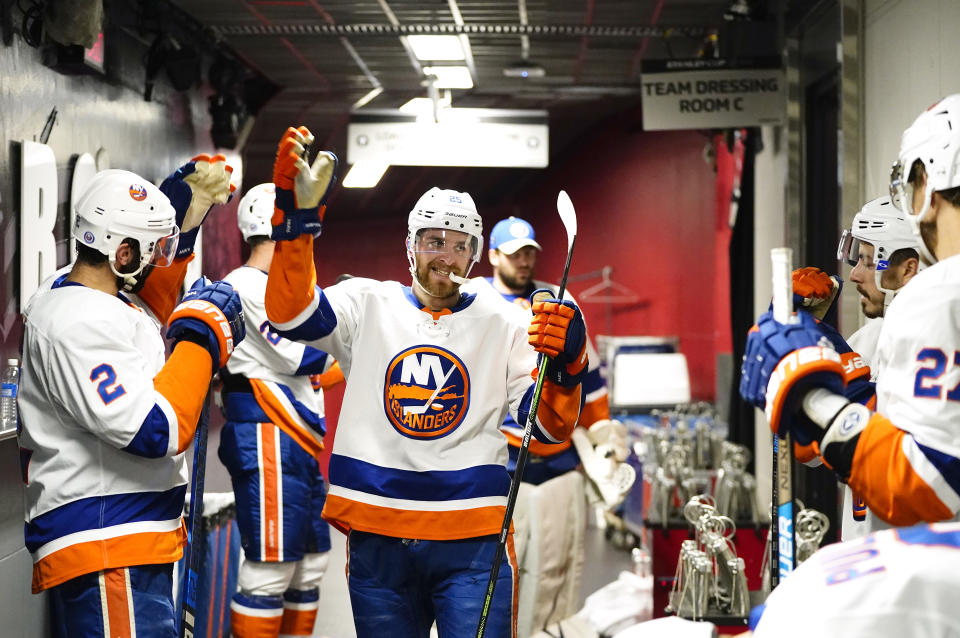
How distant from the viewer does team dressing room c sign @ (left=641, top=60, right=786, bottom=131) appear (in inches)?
211

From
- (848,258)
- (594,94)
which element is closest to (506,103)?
(594,94)

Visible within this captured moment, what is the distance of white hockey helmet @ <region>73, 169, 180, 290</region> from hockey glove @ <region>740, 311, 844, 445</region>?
1536 millimetres

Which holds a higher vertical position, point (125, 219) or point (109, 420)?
point (125, 219)

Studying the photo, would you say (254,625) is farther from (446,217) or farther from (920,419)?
(920,419)

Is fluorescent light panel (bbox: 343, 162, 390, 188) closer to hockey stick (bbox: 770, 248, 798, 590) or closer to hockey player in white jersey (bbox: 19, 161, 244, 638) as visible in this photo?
hockey player in white jersey (bbox: 19, 161, 244, 638)

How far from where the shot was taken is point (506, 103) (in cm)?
880

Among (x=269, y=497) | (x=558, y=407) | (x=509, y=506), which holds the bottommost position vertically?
(x=269, y=497)

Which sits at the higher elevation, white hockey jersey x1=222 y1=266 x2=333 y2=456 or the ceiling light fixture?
the ceiling light fixture

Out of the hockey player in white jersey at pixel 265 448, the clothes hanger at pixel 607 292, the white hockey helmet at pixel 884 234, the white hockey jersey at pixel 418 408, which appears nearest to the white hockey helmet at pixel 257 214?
the hockey player in white jersey at pixel 265 448

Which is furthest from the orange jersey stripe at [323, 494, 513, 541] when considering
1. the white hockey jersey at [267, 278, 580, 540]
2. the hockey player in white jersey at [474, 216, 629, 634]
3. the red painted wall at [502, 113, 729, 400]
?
the red painted wall at [502, 113, 729, 400]

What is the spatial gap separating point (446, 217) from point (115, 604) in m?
1.28

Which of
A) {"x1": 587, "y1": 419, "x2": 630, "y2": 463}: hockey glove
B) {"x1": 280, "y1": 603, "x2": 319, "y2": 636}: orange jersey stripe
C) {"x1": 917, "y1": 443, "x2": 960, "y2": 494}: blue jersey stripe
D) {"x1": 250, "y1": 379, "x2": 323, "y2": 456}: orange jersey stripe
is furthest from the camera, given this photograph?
{"x1": 587, "y1": 419, "x2": 630, "y2": 463}: hockey glove

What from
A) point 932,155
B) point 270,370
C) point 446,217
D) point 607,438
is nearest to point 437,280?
point 446,217

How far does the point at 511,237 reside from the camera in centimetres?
469
